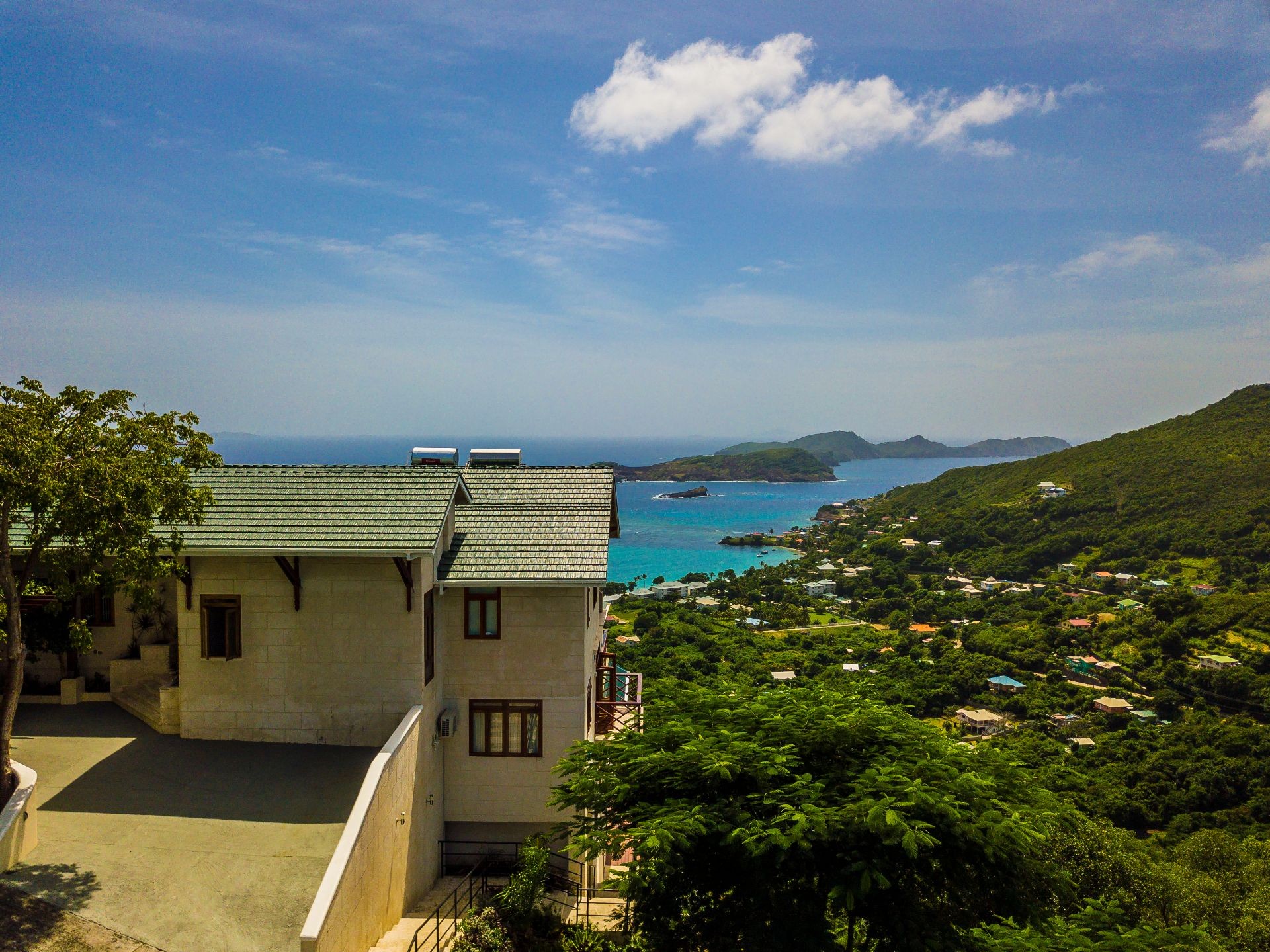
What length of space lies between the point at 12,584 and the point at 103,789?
361 cm

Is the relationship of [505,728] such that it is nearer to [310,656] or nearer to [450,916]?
[450,916]

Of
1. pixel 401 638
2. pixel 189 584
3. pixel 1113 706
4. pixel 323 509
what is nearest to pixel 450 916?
pixel 401 638

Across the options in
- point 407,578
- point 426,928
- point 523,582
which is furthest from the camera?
point 523,582

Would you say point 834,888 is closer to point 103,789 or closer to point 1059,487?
point 103,789

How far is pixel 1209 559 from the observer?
76.5 metres

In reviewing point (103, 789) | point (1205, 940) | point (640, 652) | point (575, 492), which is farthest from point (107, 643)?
point (640, 652)

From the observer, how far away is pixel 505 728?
1334 cm

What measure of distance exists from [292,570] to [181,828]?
3920 mm

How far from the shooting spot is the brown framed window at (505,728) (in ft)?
43.7

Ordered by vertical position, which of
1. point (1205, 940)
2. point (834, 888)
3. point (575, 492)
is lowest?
point (1205, 940)

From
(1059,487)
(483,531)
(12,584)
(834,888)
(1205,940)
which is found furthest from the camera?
(1059,487)

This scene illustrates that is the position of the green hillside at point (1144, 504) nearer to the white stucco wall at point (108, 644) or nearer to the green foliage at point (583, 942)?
the green foliage at point (583, 942)

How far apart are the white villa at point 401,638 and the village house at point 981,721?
4141 centimetres

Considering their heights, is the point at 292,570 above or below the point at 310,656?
above
